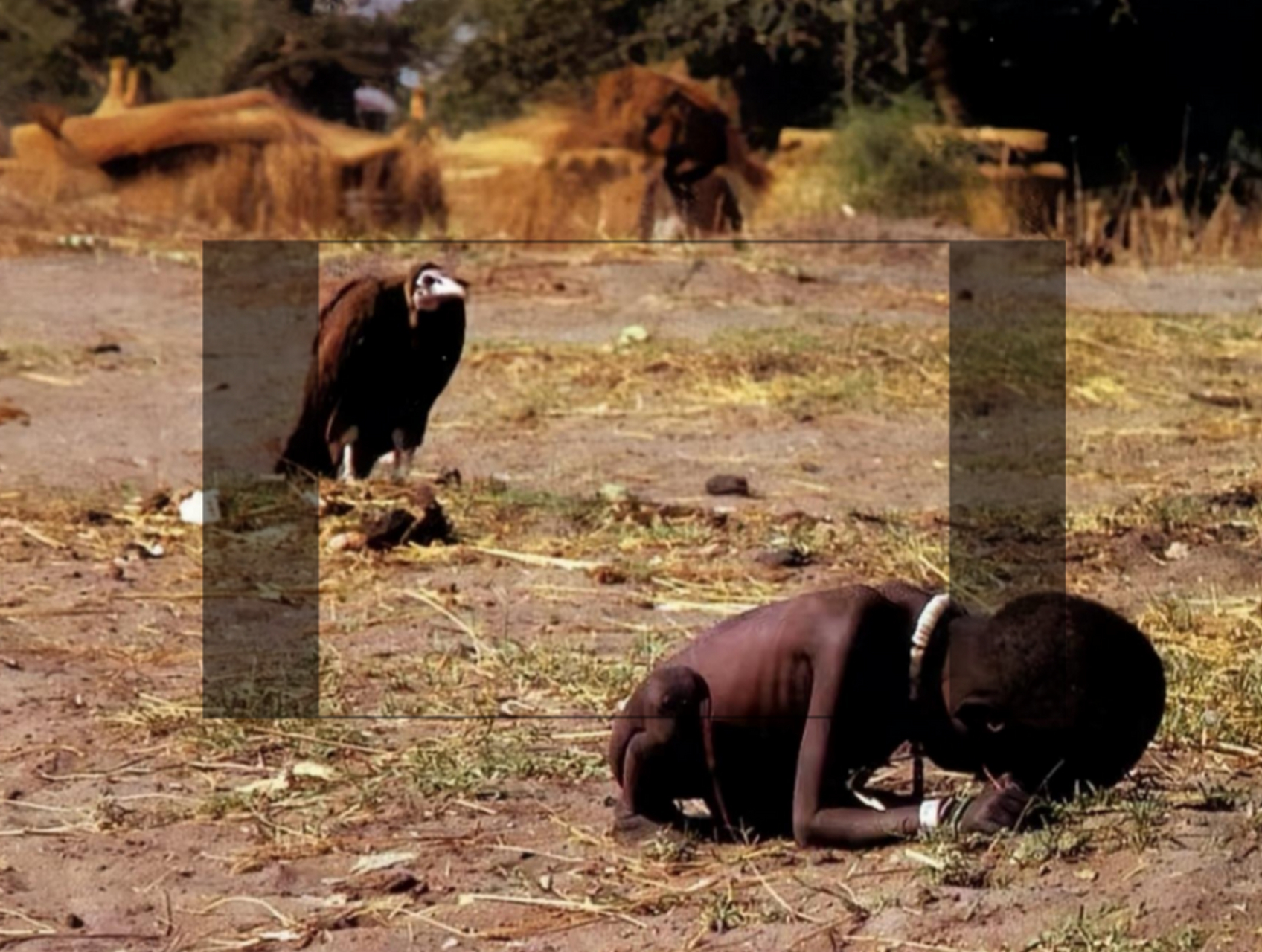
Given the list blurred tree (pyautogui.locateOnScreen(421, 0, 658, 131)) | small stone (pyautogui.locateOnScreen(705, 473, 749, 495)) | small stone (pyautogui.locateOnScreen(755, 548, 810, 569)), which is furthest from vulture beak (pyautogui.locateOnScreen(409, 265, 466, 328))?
blurred tree (pyautogui.locateOnScreen(421, 0, 658, 131))

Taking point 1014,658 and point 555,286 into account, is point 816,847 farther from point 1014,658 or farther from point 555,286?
point 555,286

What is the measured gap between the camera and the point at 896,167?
16734 mm

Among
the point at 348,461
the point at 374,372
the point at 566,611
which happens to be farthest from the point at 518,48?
the point at 566,611

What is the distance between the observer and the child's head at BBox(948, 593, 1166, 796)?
3799 millimetres

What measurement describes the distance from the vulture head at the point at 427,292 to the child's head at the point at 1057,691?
462cm

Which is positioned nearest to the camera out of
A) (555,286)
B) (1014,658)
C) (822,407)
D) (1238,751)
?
(1014,658)

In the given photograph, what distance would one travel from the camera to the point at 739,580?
679 centimetres

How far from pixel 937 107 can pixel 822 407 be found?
864 centimetres

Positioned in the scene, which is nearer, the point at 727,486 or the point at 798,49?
the point at 727,486

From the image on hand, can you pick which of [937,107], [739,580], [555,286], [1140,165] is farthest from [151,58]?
[739,580]
